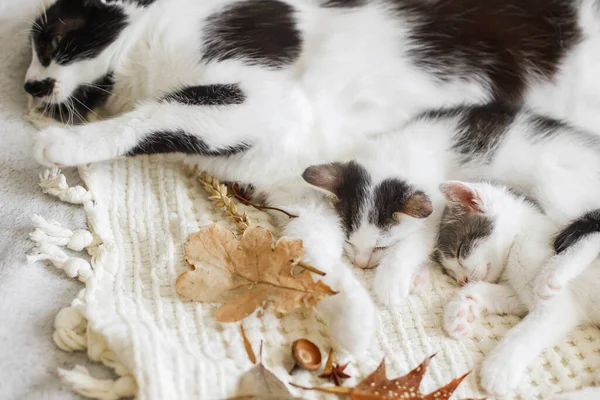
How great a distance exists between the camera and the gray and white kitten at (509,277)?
115 centimetres

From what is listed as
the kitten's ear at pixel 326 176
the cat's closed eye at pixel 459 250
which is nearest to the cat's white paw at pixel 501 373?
the cat's closed eye at pixel 459 250

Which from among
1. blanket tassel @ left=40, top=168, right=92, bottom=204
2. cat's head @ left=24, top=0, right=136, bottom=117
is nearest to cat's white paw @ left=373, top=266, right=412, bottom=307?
blanket tassel @ left=40, top=168, right=92, bottom=204

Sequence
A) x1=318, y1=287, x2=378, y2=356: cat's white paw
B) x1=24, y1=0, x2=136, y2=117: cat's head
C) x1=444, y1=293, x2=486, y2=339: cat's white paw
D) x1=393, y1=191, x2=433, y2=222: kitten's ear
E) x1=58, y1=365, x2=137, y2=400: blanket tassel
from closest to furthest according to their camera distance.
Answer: x1=58, y1=365, x2=137, y2=400: blanket tassel → x1=318, y1=287, x2=378, y2=356: cat's white paw → x1=444, y1=293, x2=486, y2=339: cat's white paw → x1=393, y1=191, x2=433, y2=222: kitten's ear → x1=24, y1=0, x2=136, y2=117: cat's head

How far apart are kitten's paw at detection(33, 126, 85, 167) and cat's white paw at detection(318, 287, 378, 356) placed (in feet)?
2.07

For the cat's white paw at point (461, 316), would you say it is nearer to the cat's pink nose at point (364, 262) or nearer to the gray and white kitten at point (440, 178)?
the gray and white kitten at point (440, 178)

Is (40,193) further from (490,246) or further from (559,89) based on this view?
(559,89)

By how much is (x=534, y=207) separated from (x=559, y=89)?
0.35 meters

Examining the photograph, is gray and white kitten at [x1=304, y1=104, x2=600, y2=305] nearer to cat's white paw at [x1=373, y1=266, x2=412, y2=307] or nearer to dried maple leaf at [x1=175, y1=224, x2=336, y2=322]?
cat's white paw at [x1=373, y1=266, x2=412, y2=307]

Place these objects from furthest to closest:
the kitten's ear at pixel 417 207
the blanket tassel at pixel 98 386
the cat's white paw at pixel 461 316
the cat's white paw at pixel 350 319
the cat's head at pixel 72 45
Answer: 1. the cat's head at pixel 72 45
2. the kitten's ear at pixel 417 207
3. the cat's white paw at pixel 461 316
4. the cat's white paw at pixel 350 319
5. the blanket tassel at pixel 98 386

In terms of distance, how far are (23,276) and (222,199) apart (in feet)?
1.47

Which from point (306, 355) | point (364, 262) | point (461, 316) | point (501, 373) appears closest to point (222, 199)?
point (364, 262)

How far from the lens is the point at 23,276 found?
112cm

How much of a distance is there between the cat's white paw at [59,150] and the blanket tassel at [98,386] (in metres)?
0.52

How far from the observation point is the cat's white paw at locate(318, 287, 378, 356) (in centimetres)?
108
